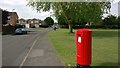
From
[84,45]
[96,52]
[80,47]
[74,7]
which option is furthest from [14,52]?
[74,7]

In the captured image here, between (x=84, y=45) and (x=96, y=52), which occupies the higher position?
(x=84, y=45)

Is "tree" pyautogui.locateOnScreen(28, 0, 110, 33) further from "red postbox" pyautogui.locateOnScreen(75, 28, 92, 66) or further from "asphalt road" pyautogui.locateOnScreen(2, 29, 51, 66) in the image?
"red postbox" pyautogui.locateOnScreen(75, 28, 92, 66)

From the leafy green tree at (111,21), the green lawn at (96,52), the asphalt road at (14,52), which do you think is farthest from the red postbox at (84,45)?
the leafy green tree at (111,21)

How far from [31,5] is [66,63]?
32.6 meters

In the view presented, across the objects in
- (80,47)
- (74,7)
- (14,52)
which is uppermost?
(74,7)

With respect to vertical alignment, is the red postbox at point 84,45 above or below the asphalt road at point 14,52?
above

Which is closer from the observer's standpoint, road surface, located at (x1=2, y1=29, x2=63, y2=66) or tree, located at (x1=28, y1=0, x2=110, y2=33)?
road surface, located at (x1=2, y1=29, x2=63, y2=66)

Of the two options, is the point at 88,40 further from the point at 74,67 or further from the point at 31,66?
the point at 31,66

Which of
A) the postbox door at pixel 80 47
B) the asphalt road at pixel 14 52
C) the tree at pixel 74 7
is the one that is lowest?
the asphalt road at pixel 14 52

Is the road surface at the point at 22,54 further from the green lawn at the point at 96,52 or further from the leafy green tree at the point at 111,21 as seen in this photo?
the leafy green tree at the point at 111,21

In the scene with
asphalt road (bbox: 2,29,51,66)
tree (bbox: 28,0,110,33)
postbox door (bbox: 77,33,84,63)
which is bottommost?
asphalt road (bbox: 2,29,51,66)

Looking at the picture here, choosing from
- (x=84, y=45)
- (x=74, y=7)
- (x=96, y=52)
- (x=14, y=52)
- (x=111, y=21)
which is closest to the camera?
(x=84, y=45)

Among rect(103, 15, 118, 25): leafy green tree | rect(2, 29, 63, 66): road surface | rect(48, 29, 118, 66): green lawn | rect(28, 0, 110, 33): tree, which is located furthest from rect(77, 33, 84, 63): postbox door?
rect(103, 15, 118, 25): leafy green tree

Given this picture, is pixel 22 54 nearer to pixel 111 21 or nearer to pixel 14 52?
pixel 14 52
